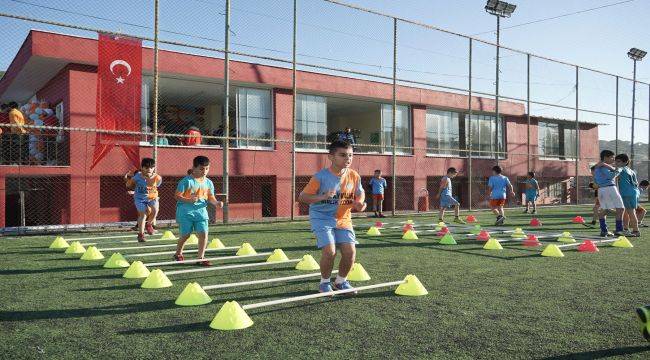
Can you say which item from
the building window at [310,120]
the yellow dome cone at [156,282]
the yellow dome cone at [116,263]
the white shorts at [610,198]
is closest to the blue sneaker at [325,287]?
the yellow dome cone at [156,282]

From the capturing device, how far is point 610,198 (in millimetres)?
10102

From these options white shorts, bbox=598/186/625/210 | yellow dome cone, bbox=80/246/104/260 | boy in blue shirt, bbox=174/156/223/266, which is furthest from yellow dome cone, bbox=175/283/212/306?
white shorts, bbox=598/186/625/210

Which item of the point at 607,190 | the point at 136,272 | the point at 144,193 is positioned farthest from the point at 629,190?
the point at 144,193

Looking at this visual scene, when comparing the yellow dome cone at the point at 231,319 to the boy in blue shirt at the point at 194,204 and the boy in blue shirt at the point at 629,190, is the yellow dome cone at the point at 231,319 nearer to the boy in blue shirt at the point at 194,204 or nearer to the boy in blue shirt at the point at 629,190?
the boy in blue shirt at the point at 194,204

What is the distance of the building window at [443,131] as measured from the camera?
962 inches

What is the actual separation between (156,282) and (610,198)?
936 cm

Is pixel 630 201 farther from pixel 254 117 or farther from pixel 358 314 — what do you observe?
pixel 254 117

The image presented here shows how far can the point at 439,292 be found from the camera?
5.13 m

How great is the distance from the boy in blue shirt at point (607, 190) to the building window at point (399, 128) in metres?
12.7

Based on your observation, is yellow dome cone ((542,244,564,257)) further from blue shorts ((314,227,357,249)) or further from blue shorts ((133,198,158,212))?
blue shorts ((133,198,158,212))

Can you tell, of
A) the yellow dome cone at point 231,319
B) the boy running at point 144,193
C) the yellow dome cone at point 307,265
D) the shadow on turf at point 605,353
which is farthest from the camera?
the boy running at point 144,193

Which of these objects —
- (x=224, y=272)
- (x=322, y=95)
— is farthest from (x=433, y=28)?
(x=224, y=272)

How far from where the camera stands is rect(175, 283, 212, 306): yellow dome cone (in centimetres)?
457

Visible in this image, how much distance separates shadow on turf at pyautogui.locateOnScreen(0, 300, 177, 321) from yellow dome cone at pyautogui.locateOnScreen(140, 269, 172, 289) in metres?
0.76
